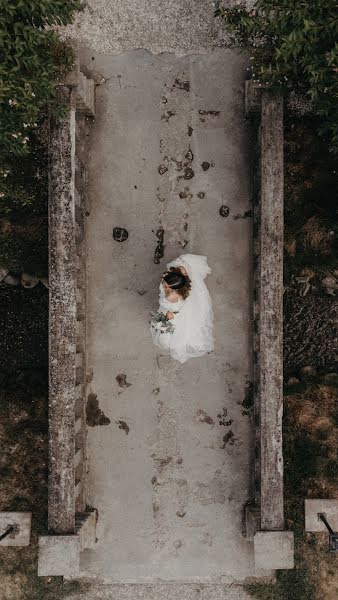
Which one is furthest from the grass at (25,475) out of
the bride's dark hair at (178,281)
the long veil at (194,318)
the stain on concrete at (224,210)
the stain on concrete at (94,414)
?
the stain on concrete at (224,210)

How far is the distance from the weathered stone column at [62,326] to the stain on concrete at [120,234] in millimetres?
1112

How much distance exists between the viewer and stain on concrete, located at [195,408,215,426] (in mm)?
7637

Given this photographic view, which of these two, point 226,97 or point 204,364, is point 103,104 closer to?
point 226,97

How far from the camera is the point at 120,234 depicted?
7.55 m

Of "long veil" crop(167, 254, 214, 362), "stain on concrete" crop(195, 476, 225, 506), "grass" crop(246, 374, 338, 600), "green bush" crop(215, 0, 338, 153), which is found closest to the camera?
"green bush" crop(215, 0, 338, 153)

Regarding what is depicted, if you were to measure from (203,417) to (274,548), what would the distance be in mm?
2079

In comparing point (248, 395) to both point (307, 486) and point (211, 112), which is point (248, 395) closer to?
point (307, 486)

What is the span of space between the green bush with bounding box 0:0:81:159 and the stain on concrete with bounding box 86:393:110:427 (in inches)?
152

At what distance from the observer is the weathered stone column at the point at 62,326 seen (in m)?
6.46

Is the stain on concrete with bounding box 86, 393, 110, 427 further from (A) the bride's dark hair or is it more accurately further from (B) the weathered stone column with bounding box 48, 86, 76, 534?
(A) the bride's dark hair

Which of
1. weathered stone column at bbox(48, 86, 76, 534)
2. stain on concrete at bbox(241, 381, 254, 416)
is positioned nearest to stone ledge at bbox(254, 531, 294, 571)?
stain on concrete at bbox(241, 381, 254, 416)

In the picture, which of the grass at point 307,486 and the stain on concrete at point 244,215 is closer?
the stain on concrete at point 244,215

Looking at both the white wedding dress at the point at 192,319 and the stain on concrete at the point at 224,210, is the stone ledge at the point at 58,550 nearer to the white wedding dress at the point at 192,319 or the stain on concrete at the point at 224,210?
the white wedding dress at the point at 192,319

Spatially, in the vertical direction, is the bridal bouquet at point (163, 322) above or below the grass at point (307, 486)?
above
